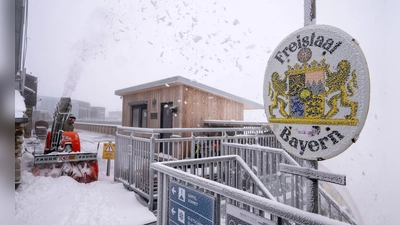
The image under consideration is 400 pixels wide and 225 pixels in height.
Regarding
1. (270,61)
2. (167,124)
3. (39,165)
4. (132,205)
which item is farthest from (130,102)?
(270,61)

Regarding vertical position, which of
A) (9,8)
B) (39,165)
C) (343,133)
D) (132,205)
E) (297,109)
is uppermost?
(9,8)

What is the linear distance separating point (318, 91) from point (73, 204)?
551cm

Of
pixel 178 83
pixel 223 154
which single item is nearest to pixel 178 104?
pixel 178 83

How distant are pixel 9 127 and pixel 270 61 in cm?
181

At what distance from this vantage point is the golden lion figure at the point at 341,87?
1.35m

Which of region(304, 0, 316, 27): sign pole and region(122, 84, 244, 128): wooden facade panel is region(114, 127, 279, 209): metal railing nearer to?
region(122, 84, 244, 128): wooden facade panel

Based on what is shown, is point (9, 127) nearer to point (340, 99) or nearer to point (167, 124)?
point (340, 99)

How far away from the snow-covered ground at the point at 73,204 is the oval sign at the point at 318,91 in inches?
151

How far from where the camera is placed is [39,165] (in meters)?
6.33

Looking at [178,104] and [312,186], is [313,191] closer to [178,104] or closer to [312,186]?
[312,186]

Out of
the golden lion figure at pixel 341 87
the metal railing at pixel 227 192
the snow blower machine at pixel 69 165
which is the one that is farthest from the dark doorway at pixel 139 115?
the golden lion figure at pixel 341 87

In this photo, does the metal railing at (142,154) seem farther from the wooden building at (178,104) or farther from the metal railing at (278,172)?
the wooden building at (178,104)

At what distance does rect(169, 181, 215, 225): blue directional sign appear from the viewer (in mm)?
1956

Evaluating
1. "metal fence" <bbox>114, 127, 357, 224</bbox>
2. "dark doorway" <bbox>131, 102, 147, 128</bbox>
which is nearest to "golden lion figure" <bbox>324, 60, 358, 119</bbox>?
"metal fence" <bbox>114, 127, 357, 224</bbox>
